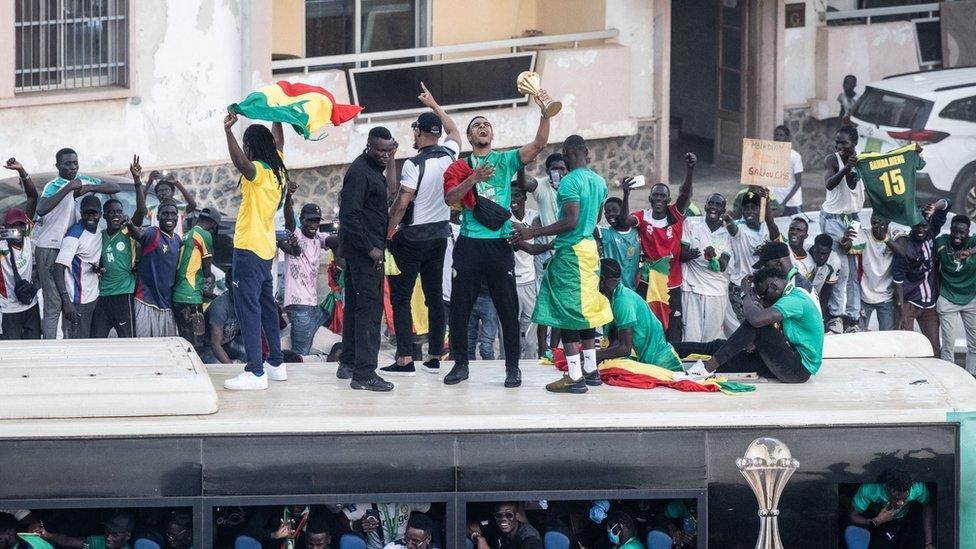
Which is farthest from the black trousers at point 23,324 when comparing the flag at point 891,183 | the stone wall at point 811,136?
the stone wall at point 811,136

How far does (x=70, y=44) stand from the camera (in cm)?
1678

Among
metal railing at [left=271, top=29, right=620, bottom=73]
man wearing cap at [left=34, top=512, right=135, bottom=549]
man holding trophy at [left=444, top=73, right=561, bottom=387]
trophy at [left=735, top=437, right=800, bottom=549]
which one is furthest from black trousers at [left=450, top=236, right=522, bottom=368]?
metal railing at [left=271, top=29, right=620, bottom=73]

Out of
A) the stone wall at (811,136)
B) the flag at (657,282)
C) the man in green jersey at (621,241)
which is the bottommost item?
the flag at (657,282)

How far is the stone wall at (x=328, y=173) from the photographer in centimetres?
1745

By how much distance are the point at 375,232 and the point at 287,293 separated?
4216mm

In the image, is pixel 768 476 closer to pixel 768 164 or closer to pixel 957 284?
pixel 768 164

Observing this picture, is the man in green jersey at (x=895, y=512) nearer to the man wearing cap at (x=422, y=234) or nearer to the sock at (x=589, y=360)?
the sock at (x=589, y=360)

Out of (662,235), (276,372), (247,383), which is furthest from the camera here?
(662,235)

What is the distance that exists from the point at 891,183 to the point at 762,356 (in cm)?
549

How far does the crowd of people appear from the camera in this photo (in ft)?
27.5

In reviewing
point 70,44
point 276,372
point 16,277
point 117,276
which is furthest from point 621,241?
point 70,44

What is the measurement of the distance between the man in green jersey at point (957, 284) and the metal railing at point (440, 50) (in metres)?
7.44

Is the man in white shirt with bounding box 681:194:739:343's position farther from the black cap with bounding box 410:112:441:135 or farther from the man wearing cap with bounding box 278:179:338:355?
the black cap with bounding box 410:112:441:135

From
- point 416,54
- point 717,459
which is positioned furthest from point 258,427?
point 416,54
